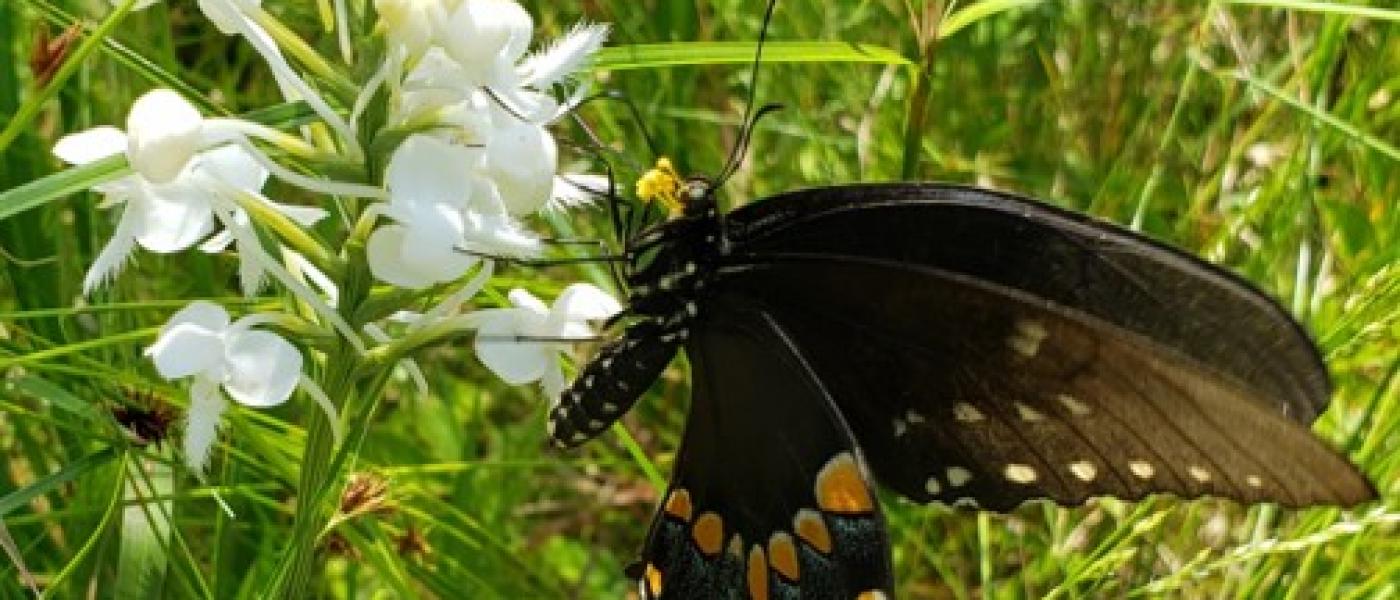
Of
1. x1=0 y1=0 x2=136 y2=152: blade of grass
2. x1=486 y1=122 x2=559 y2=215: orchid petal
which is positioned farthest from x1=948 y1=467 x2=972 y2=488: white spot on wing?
x1=0 y1=0 x2=136 y2=152: blade of grass

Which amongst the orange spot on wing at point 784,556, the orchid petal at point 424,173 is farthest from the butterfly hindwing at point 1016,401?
the orchid petal at point 424,173

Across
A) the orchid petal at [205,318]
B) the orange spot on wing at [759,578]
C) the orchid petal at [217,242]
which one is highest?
the orchid petal at [217,242]

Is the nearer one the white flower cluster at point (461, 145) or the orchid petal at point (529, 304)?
the white flower cluster at point (461, 145)

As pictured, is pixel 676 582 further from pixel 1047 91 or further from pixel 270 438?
pixel 1047 91

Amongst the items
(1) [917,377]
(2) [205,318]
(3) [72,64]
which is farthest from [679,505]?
(3) [72,64]

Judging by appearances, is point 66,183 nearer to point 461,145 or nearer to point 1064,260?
point 461,145

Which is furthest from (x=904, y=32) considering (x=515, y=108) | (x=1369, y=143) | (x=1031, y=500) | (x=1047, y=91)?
(x=515, y=108)

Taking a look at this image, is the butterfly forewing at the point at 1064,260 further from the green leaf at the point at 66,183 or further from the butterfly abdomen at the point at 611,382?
the green leaf at the point at 66,183
